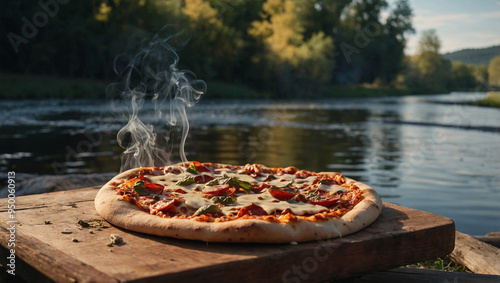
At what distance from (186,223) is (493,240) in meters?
3.93

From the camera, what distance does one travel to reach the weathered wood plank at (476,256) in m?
4.81

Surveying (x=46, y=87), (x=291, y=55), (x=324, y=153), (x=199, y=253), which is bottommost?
(x=324, y=153)

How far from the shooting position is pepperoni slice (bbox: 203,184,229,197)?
413cm

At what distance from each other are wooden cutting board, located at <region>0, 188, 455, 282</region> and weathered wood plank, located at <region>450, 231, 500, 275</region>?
4.11ft

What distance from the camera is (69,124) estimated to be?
22.6m

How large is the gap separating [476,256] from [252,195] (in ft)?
7.70

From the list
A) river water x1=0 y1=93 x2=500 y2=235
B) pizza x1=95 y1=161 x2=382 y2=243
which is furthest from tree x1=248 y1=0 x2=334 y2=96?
pizza x1=95 y1=161 x2=382 y2=243

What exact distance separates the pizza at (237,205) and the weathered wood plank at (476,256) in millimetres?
1359

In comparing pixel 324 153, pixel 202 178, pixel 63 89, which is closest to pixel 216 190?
pixel 202 178

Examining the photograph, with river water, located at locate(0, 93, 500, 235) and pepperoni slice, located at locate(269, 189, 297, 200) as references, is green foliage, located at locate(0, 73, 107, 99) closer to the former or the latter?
river water, located at locate(0, 93, 500, 235)

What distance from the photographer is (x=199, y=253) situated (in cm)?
309

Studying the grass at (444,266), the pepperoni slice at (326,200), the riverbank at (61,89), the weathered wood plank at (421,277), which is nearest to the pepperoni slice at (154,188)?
the pepperoni slice at (326,200)

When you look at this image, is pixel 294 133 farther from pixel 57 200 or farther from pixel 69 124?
→ pixel 57 200

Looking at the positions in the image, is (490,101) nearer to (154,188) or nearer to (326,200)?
(326,200)
